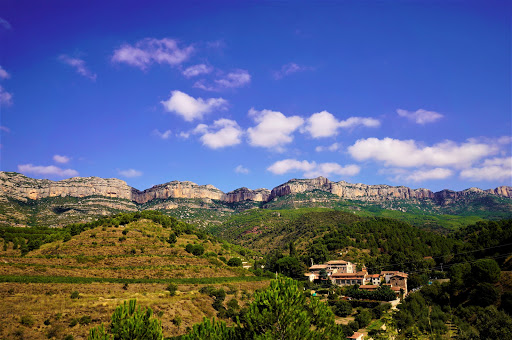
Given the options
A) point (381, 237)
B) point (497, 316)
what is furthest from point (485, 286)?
point (381, 237)

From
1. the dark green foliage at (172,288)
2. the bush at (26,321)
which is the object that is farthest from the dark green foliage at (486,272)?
the bush at (26,321)

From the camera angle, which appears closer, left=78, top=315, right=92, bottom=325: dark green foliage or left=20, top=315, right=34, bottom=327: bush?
left=20, top=315, right=34, bottom=327: bush

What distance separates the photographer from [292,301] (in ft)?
81.6

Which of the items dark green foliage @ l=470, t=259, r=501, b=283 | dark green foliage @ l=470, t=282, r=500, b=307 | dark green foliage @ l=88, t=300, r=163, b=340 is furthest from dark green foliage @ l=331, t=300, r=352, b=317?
dark green foliage @ l=88, t=300, r=163, b=340

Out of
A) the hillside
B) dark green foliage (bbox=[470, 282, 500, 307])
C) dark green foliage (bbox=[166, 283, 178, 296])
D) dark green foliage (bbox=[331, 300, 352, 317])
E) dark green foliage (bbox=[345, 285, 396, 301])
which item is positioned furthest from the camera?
dark green foliage (bbox=[345, 285, 396, 301])

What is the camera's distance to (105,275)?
64.8 metres

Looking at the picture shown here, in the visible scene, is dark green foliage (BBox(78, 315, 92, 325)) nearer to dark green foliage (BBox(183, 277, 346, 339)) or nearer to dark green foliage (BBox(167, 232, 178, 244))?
dark green foliage (BBox(183, 277, 346, 339))

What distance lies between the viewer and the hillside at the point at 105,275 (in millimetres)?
42291

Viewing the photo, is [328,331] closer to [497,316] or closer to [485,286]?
[497,316]

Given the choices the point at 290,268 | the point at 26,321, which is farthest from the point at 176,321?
the point at 290,268

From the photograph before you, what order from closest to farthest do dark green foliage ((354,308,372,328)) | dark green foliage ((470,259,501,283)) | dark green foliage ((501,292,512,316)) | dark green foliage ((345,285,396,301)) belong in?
1. dark green foliage ((501,292,512,316))
2. dark green foliage ((354,308,372,328))
3. dark green foliage ((470,259,501,283))
4. dark green foliage ((345,285,396,301))

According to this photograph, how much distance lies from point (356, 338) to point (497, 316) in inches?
714

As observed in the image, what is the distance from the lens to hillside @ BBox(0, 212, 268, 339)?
42.3 metres

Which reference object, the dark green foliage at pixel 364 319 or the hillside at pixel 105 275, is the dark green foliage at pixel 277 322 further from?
the dark green foliage at pixel 364 319
